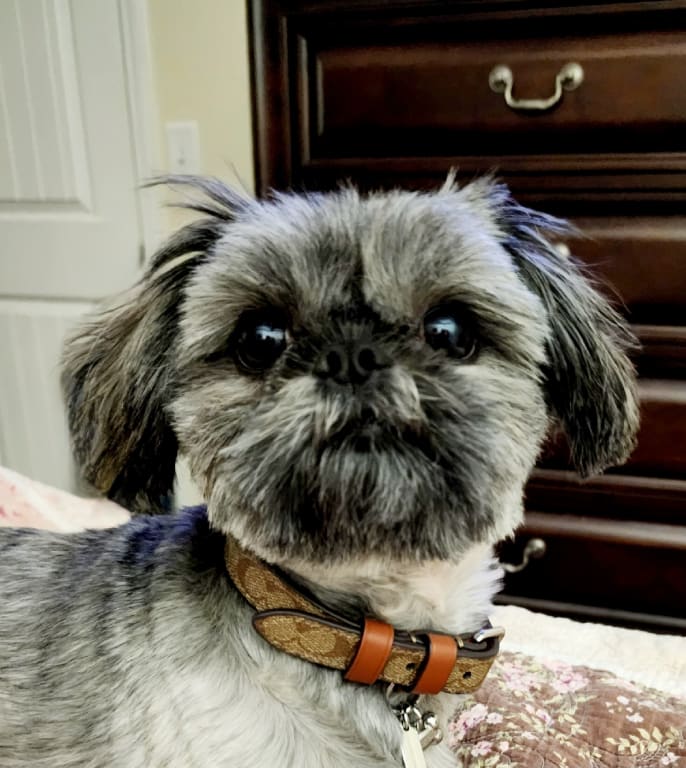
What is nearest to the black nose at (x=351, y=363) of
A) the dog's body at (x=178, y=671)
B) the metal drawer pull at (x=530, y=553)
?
the dog's body at (x=178, y=671)

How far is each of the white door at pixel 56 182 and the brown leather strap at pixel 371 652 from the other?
1365 mm

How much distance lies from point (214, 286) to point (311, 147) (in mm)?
800

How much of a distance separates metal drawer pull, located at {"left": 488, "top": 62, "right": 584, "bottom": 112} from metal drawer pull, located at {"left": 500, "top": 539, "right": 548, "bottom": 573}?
794 millimetres

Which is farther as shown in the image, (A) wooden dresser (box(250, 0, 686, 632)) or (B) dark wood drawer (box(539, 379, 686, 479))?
(B) dark wood drawer (box(539, 379, 686, 479))

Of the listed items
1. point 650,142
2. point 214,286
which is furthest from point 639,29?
point 214,286

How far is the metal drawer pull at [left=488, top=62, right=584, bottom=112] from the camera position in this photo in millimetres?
1249

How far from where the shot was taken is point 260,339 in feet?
2.27

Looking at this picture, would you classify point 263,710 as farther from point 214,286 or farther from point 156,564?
point 214,286

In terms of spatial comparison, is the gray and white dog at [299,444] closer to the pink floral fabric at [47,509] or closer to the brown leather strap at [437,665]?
the brown leather strap at [437,665]

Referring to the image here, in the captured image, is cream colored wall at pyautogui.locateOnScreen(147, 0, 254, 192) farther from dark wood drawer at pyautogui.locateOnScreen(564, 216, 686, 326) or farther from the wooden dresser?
dark wood drawer at pyautogui.locateOnScreen(564, 216, 686, 326)

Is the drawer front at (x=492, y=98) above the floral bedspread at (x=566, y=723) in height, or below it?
above

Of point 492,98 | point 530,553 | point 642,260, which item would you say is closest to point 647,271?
point 642,260

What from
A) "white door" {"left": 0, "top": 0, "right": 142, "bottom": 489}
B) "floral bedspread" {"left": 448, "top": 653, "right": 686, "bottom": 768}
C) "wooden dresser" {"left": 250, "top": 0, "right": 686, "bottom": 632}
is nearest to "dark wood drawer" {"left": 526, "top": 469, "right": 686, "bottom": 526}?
"wooden dresser" {"left": 250, "top": 0, "right": 686, "bottom": 632}

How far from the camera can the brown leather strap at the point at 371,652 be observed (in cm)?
66
